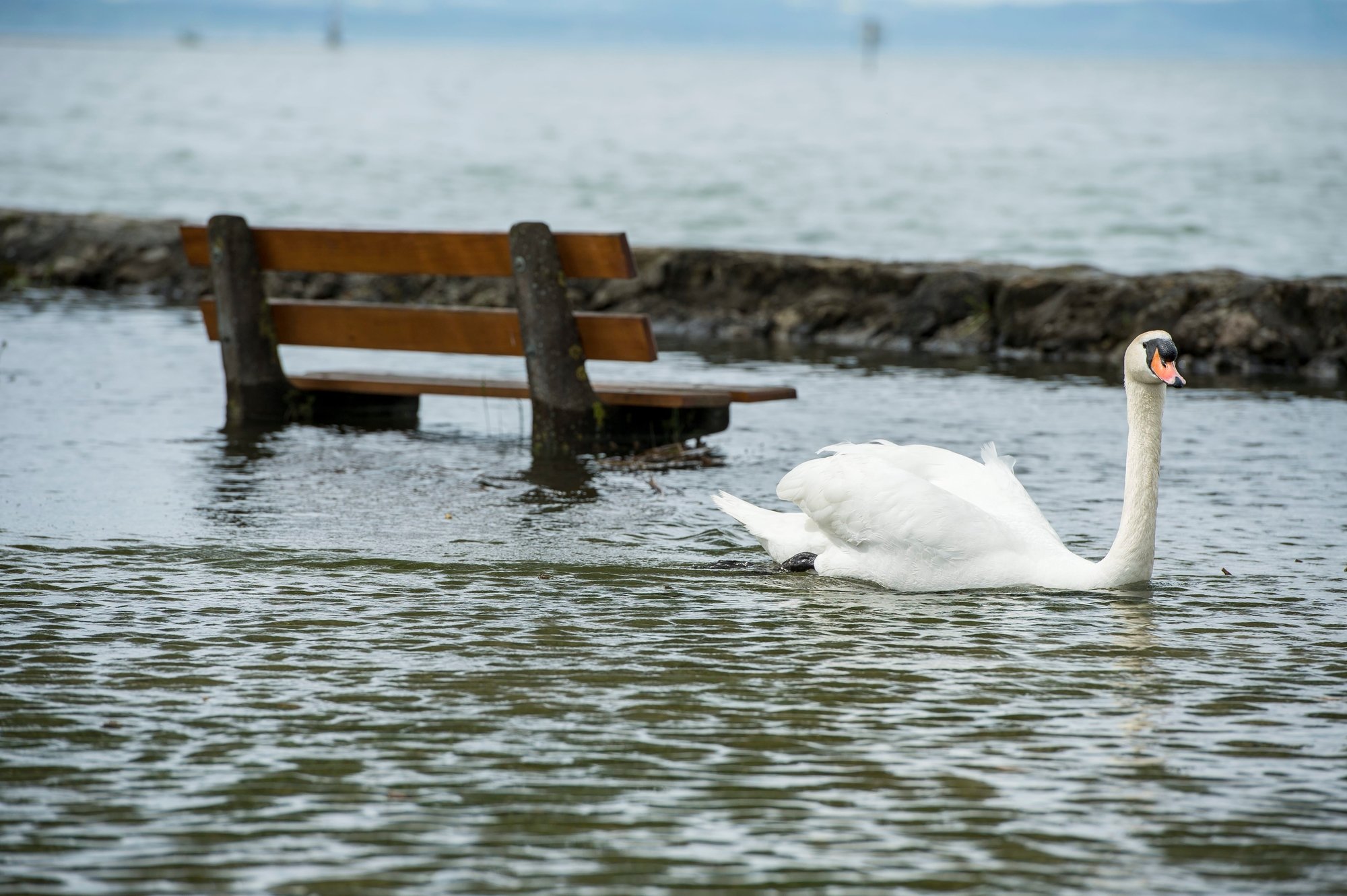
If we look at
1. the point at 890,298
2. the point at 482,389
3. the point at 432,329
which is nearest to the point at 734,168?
the point at 890,298

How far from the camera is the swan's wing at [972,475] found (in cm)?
687

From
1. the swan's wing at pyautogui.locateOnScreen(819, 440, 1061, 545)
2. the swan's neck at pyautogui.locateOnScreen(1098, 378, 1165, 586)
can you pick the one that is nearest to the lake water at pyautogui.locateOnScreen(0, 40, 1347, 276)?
the swan's wing at pyautogui.locateOnScreen(819, 440, 1061, 545)

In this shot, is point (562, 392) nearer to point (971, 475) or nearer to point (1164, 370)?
point (971, 475)

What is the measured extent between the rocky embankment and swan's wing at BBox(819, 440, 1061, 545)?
6768 mm

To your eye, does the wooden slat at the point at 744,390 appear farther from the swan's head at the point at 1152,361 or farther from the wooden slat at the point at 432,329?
the swan's head at the point at 1152,361

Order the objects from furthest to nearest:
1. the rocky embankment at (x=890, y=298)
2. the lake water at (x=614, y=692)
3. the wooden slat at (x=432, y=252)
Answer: the rocky embankment at (x=890, y=298), the wooden slat at (x=432, y=252), the lake water at (x=614, y=692)

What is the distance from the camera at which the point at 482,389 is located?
32.7 ft

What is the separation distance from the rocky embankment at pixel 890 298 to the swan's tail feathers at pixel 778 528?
713 centimetres

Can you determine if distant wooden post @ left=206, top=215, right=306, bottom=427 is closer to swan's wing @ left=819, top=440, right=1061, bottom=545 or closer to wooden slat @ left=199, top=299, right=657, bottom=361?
wooden slat @ left=199, top=299, right=657, bottom=361

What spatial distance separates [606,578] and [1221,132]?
64.4 metres

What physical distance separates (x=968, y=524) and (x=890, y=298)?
348 inches

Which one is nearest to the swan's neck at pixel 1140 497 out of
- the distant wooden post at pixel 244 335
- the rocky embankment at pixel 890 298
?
the distant wooden post at pixel 244 335

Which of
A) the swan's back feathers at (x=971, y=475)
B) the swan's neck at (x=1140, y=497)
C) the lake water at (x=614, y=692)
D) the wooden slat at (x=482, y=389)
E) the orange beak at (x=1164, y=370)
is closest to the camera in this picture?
the lake water at (x=614, y=692)

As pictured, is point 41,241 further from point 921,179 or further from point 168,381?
point 921,179
